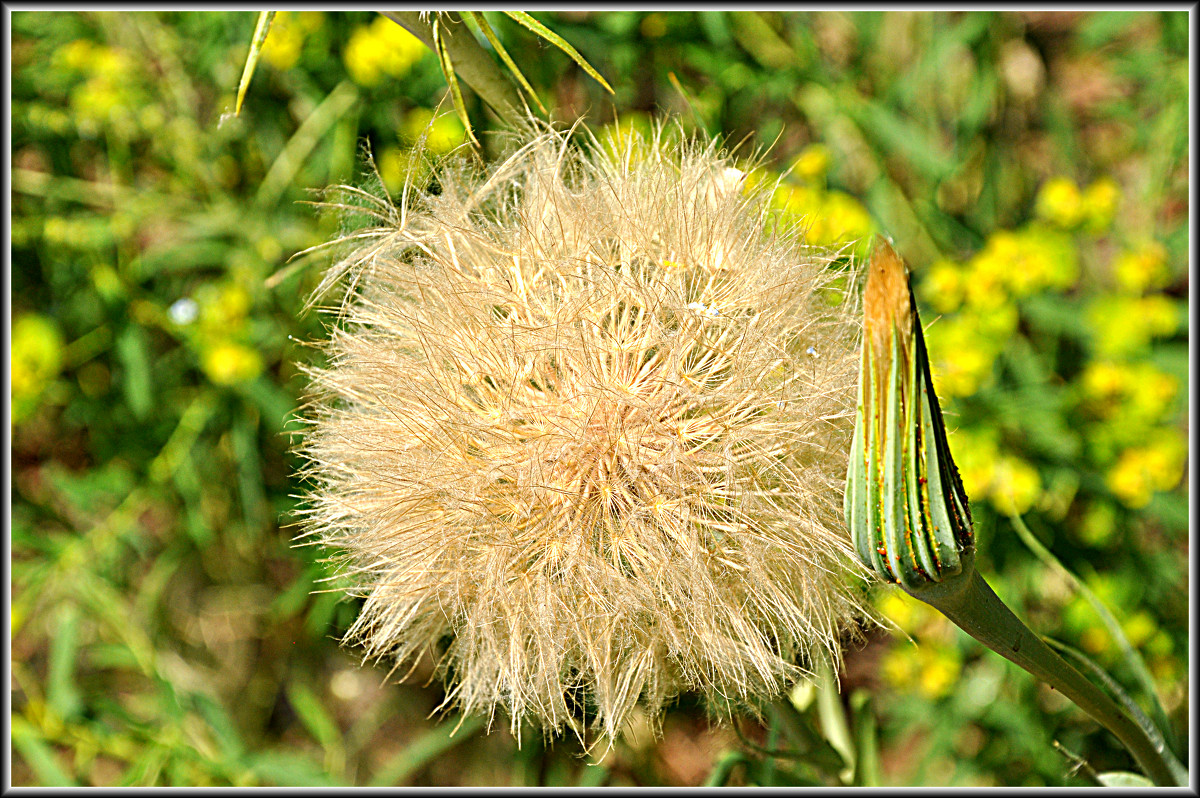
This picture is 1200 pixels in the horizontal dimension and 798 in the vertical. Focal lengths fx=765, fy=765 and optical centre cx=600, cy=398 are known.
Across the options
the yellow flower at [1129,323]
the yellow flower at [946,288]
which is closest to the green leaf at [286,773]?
the yellow flower at [946,288]

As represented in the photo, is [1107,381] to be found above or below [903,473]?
above

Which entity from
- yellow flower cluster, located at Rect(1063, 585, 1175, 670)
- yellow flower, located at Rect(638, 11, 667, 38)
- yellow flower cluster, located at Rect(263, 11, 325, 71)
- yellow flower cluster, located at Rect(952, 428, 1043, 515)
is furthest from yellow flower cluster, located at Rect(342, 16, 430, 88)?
yellow flower cluster, located at Rect(1063, 585, 1175, 670)

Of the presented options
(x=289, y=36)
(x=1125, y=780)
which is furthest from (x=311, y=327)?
(x=1125, y=780)

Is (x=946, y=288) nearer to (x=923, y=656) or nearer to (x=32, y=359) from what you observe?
(x=923, y=656)

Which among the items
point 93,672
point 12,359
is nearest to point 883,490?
point 12,359

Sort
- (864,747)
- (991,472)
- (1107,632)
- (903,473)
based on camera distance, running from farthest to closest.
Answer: (1107,632), (991,472), (864,747), (903,473)

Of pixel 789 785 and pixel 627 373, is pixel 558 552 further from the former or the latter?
pixel 789 785
